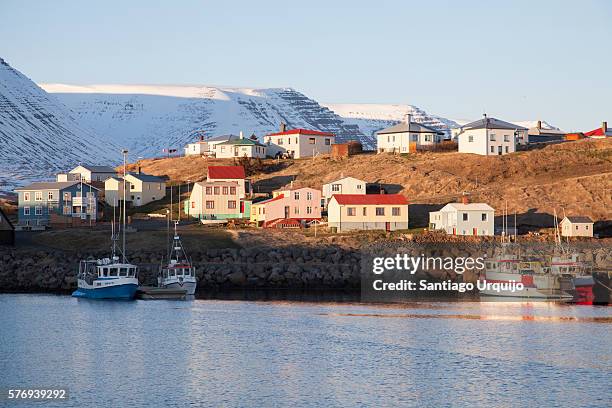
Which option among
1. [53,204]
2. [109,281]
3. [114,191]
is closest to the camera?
[109,281]

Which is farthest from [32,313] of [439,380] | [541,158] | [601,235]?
[541,158]

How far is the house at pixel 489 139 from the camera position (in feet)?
461

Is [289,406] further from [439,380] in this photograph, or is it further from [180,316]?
[180,316]

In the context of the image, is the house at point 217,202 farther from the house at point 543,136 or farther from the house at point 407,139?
the house at point 543,136

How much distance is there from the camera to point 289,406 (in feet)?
157

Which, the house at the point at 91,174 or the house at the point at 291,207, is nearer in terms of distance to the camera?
the house at the point at 291,207

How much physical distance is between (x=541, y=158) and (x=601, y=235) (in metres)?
26.9

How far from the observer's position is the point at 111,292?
289ft

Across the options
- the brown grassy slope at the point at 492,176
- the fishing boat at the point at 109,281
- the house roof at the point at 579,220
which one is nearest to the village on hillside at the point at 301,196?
the house roof at the point at 579,220

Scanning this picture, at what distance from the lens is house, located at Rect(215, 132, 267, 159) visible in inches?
6235

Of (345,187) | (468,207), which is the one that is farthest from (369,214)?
(345,187)

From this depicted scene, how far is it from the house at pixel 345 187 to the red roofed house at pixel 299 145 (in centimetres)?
3768

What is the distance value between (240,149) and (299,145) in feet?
28.6

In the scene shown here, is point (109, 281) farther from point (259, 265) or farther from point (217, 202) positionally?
point (217, 202)
